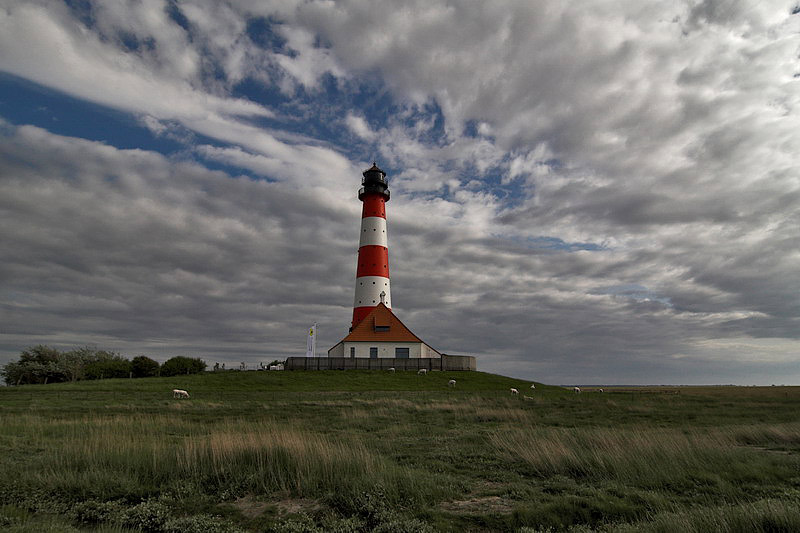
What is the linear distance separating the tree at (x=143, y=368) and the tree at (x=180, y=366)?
0.99 meters

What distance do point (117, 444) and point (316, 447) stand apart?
17.5 feet

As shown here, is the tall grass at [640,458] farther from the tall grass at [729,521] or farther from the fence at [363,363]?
the fence at [363,363]

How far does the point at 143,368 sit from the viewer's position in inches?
2060

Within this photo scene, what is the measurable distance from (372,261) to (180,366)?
79.7 feet

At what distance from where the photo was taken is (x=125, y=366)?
52500mm

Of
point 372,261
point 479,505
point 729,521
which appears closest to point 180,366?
point 372,261

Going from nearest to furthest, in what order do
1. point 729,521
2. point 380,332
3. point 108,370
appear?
point 729,521
point 108,370
point 380,332

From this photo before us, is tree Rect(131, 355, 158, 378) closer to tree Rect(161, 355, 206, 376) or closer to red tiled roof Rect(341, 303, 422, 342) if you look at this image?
tree Rect(161, 355, 206, 376)

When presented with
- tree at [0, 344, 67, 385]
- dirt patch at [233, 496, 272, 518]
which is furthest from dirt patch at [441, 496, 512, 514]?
tree at [0, 344, 67, 385]

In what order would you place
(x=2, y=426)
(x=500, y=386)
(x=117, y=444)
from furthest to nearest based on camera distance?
(x=500, y=386), (x=2, y=426), (x=117, y=444)

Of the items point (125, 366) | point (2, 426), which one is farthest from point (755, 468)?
point (125, 366)

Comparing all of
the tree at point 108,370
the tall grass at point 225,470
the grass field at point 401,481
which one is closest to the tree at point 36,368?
the tree at point 108,370

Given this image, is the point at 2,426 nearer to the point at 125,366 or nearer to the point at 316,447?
the point at 316,447

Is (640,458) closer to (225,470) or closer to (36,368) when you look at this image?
(225,470)
